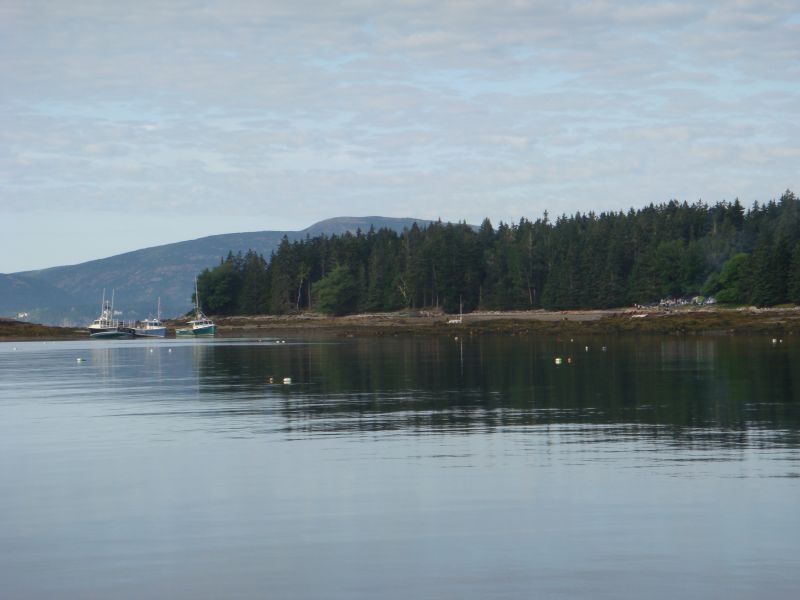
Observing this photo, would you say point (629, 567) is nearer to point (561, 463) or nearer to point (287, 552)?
point (287, 552)

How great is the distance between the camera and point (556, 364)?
73.6 m

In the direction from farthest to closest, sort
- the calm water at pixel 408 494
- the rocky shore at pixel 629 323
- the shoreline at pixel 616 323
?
the shoreline at pixel 616 323 → the rocky shore at pixel 629 323 → the calm water at pixel 408 494

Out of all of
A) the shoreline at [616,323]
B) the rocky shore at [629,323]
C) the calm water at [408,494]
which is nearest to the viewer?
the calm water at [408,494]

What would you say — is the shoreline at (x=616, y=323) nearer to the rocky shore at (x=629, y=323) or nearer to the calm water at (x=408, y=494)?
the rocky shore at (x=629, y=323)

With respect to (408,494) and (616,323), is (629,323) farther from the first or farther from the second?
(408,494)

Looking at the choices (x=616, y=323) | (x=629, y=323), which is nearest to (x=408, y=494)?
(x=616, y=323)

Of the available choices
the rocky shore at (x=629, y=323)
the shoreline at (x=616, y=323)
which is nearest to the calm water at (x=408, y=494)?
the rocky shore at (x=629, y=323)

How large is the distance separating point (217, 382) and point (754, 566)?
4941 centimetres

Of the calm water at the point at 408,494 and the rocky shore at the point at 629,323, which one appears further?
the rocky shore at the point at 629,323

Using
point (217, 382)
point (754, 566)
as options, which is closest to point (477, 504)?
point (754, 566)

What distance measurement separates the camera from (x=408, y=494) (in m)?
24.2

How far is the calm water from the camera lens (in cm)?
1700

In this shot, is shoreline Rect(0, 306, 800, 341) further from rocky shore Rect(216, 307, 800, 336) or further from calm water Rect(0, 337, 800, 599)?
calm water Rect(0, 337, 800, 599)

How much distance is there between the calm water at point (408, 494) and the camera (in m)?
17.0
